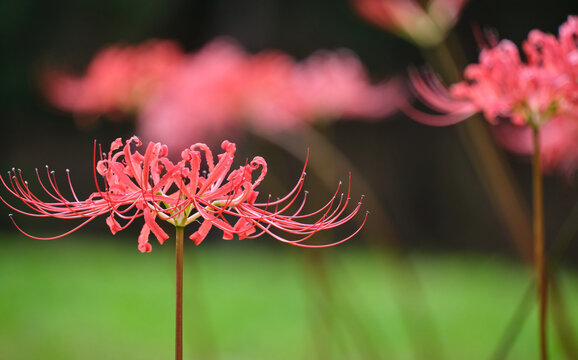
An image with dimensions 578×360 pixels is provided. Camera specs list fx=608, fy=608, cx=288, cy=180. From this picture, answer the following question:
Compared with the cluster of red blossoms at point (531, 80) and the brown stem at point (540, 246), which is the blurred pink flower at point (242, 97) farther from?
the brown stem at point (540, 246)

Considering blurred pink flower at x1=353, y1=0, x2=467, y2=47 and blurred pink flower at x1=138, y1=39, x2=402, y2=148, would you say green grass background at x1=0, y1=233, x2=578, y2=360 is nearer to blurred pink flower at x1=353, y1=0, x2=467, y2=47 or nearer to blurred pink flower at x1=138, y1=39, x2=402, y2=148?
blurred pink flower at x1=138, y1=39, x2=402, y2=148

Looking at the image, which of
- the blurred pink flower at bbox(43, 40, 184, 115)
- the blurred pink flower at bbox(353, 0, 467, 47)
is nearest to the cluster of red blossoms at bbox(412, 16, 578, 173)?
the blurred pink flower at bbox(353, 0, 467, 47)

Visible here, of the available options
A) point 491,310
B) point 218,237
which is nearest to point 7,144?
point 218,237

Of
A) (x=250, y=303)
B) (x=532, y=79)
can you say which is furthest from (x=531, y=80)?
(x=250, y=303)

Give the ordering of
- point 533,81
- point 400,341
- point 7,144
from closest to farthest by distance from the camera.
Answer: point 533,81 < point 400,341 < point 7,144

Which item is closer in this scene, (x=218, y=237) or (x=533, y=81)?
(x=533, y=81)

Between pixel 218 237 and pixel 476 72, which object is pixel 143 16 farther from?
pixel 476 72

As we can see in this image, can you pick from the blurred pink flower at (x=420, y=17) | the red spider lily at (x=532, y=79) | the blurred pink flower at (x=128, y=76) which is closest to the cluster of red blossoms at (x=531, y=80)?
the red spider lily at (x=532, y=79)
